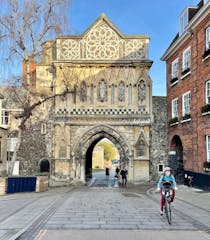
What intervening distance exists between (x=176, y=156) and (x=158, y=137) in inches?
79.9

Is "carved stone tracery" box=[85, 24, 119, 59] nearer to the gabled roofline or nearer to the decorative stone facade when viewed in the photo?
the decorative stone facade

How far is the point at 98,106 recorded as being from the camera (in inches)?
1033

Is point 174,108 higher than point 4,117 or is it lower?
higher

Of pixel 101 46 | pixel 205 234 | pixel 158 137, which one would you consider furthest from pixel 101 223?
pixel 101 46

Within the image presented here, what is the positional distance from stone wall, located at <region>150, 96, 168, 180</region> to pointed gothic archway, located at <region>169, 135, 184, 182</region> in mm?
631

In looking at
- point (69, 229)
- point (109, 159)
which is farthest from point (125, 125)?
point (109, 159)

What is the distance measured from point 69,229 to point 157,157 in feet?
61.5

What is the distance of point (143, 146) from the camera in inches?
1017

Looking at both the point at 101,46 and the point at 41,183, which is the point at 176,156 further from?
the point at 41,183

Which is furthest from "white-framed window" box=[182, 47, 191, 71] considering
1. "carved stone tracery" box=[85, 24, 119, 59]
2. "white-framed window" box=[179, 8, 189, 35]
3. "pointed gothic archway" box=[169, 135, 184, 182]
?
"carved stone tracery" box=[85, 24, 119, 59]

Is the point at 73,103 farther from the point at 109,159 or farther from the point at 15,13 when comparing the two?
the point at 109,159

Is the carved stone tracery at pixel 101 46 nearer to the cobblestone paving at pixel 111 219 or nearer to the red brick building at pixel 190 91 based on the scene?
the red brick building at pixel 190 91

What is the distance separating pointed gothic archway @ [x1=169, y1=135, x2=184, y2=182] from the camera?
24.9m

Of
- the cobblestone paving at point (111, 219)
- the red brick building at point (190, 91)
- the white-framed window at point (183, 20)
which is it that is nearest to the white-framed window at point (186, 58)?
the red brick building at point (190, 91)
